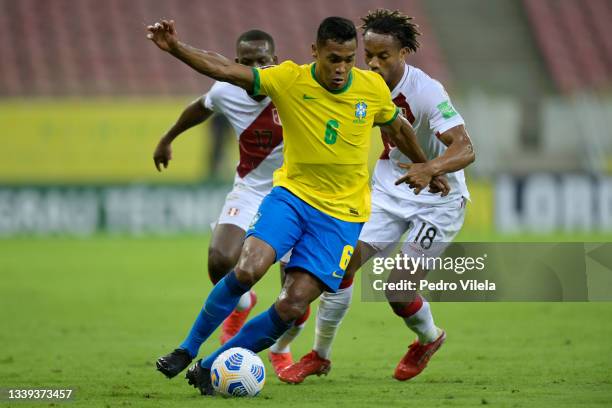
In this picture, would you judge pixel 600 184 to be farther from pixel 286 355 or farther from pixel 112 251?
pixel 286 355

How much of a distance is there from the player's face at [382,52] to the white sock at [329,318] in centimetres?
148

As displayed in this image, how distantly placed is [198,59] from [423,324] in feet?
8.53

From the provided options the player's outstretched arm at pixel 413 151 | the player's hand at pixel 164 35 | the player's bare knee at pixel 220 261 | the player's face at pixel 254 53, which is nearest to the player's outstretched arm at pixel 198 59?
the player's hand at pixel 164 35

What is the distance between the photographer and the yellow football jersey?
255 inches

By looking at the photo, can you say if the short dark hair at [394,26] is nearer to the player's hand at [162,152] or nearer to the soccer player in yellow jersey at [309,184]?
the soccer player in yellow jersey at [309,184]

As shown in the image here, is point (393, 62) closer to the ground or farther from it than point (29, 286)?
farther from it

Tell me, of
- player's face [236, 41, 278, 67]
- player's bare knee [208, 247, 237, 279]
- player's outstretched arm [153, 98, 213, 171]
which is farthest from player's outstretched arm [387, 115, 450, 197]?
player's outstretched arm [153, 98, 213, 171]

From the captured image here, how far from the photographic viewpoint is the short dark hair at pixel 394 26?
736 centimetres

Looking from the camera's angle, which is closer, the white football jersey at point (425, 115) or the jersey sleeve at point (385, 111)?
the jersey sleeve at point (385, 111)

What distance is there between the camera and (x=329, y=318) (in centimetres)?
744

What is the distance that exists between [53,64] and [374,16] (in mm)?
17791

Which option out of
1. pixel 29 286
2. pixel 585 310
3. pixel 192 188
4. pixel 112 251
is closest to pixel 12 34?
pixel 192 188

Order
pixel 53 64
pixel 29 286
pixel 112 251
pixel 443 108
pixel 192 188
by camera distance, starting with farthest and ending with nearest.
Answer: pixel 53 64, pixel 192 188, pixel 112 251, pixel 29 286, pixel 443 108

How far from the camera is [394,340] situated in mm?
9484
